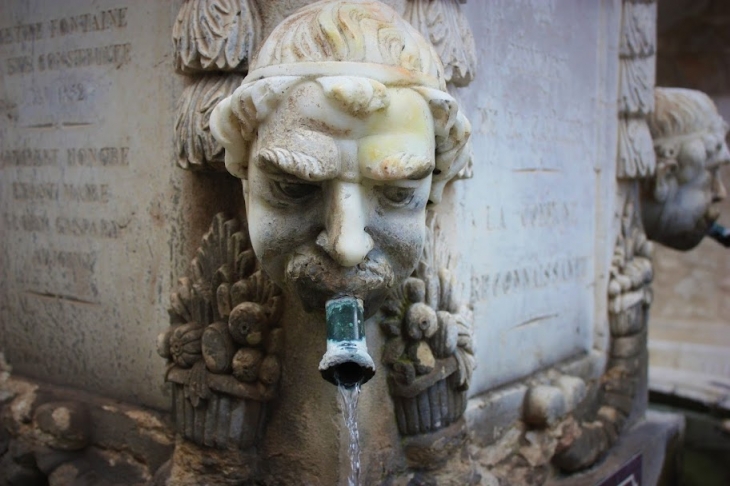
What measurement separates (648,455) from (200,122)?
86.8 inches

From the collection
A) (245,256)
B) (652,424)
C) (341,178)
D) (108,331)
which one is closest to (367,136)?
(341,178)

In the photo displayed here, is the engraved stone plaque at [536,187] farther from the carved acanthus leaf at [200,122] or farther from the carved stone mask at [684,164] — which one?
the carved acanthus leaf at [200,122]

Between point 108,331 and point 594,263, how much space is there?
1.79m

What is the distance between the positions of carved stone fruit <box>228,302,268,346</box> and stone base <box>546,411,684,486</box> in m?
1.24

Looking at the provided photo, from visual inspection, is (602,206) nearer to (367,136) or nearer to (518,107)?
(518,107)

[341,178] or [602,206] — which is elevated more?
[341,178]

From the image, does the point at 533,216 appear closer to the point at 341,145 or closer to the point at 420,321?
the point at 420,321

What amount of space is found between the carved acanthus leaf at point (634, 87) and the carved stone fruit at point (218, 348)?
1.95 meters

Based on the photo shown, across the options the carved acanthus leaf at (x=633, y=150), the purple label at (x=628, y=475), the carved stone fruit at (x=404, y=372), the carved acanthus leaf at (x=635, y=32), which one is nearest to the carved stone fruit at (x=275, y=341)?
the carved stone fruit at (x=404, y=372)

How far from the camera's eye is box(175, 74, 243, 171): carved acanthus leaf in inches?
83.6

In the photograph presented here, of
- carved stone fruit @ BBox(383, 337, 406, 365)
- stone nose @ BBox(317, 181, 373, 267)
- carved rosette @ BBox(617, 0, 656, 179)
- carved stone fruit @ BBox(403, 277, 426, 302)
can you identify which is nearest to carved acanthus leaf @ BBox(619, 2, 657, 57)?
carved rosette @ BBox(617, 0, 656, 179)

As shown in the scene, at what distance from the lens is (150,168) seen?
8.08ft

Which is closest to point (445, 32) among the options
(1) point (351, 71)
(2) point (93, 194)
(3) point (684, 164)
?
(1) point (351, 71)

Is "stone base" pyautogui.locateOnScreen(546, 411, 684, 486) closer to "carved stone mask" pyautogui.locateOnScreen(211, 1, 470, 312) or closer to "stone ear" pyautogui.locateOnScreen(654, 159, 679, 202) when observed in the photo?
"stone ear" pyautogui.locateOnScreen(654, 159, 679, 202)
